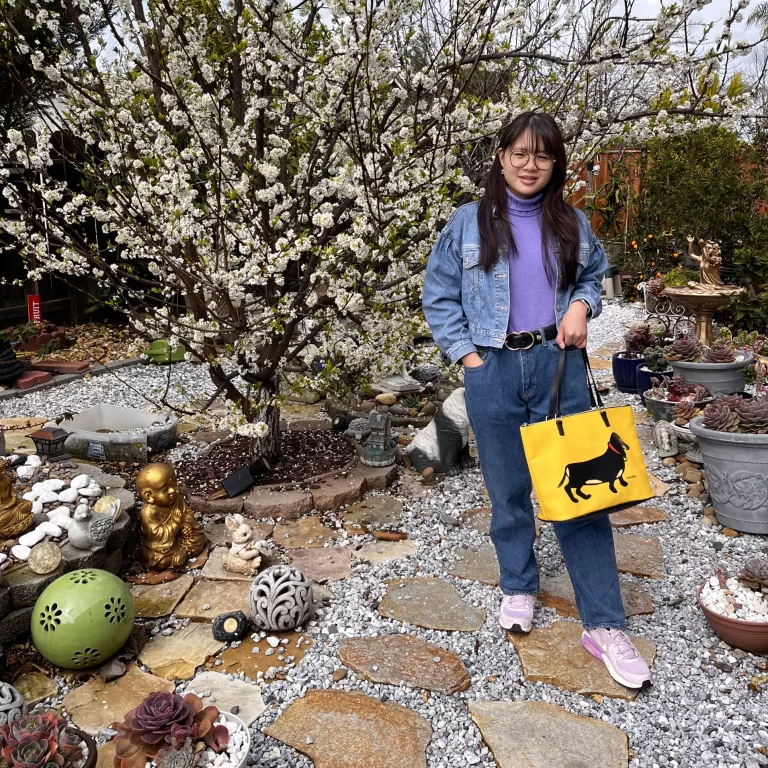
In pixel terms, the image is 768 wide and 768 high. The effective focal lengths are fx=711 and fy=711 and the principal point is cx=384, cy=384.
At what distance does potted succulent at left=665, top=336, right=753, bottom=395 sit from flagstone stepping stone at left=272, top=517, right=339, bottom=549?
2776 millimetres

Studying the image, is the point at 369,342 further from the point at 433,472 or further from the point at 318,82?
the point at 318,82

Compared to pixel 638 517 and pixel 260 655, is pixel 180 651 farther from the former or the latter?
pixel 638 517

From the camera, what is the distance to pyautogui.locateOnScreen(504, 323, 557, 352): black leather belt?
231 cm

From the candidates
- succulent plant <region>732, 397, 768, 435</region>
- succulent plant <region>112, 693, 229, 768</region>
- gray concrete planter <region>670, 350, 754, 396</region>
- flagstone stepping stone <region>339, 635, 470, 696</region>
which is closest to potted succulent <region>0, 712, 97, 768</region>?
succulent plant <region>112, 693, 229, 768</region>

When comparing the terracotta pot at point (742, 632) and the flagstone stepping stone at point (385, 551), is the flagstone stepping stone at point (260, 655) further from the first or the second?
the terracotta pot at point (742, 632)

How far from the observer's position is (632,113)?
3.83m

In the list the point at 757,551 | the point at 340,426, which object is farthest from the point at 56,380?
the point at 757,551

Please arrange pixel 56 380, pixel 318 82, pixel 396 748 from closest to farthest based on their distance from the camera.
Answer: pixel 396 748
pixel 318 82
pixel 56 380

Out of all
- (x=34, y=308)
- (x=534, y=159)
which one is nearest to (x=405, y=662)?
(x=534, y=159)

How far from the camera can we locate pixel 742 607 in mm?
2531

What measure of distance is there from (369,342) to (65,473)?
5.59 ft

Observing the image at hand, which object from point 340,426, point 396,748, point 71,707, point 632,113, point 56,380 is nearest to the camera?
point 396,748

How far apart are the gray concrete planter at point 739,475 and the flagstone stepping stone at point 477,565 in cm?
115

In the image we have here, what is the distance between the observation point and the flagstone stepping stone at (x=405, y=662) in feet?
7.98
